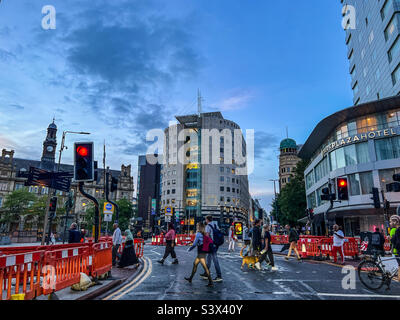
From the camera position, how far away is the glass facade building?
3006 cm

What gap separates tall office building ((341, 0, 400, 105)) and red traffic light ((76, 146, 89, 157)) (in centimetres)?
3675

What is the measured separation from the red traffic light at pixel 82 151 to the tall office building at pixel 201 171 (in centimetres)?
7970

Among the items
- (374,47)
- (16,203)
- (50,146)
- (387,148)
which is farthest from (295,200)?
(50,146)

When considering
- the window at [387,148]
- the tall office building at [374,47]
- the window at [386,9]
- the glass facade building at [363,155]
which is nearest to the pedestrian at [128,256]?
the glass facade building at [363,155]

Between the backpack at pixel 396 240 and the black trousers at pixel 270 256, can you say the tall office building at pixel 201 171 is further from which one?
the backpack at pixel 396 240

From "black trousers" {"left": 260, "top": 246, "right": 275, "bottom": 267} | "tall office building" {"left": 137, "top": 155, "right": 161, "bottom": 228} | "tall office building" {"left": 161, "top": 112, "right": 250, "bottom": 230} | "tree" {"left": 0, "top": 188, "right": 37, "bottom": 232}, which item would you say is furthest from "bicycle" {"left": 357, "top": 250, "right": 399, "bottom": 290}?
"tall office building" {"left": 137, "top": 155, "right": 161, "bottom": 228}

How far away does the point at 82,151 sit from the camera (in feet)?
24.8

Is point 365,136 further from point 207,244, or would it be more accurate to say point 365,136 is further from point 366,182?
point 207,244

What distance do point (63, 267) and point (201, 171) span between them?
84.7m

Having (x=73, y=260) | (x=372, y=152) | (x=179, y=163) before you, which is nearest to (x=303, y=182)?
(x=372, y=152)

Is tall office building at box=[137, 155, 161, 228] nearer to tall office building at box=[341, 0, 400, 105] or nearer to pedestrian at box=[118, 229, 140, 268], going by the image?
tall office building at box=[341, 0, 400, 105]

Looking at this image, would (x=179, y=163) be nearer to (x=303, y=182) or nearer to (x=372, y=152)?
(x=303, y=182)
